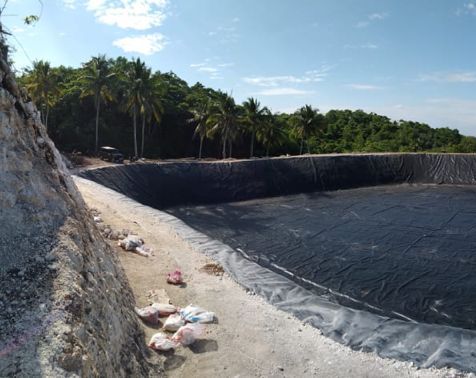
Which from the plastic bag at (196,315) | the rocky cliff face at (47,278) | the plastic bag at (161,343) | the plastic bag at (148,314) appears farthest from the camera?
the plastic bag at (196,315)

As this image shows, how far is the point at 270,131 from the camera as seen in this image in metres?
35.7

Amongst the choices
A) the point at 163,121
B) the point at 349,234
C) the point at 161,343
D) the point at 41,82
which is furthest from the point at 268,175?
the point at 161,343

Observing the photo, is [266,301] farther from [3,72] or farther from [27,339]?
[3,72]

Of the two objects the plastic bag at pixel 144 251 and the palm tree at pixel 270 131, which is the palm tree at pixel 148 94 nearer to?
the palm tree at pixel 270 131

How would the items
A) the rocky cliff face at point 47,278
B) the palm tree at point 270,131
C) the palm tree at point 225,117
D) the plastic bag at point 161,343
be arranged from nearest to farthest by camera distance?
1. the rocky cliff face at point 47,278
2. the plastic bag at point 161,343
3. the palm tree at point 225,117
4. the palm tree at point 270,131

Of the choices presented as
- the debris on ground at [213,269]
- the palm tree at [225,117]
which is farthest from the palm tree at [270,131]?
the debris on ground at [213,269]

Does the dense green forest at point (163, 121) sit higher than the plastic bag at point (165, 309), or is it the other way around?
the dense green forest at point (163, 121)

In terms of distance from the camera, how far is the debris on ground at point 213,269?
34.4ft

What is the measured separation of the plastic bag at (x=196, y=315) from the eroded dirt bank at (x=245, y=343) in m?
0.20

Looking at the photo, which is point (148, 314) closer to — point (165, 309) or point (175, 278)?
point (165, 309)

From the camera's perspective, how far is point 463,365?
265 inches

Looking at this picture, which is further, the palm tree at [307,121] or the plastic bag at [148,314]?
the palm tree at [307,121]

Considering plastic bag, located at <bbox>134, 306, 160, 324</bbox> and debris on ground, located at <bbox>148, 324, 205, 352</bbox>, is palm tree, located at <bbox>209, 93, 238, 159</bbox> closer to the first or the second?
plastic bag, located at <bbox>134, 306, 160, 324</bbox>

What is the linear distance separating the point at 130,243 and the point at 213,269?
104 inches
